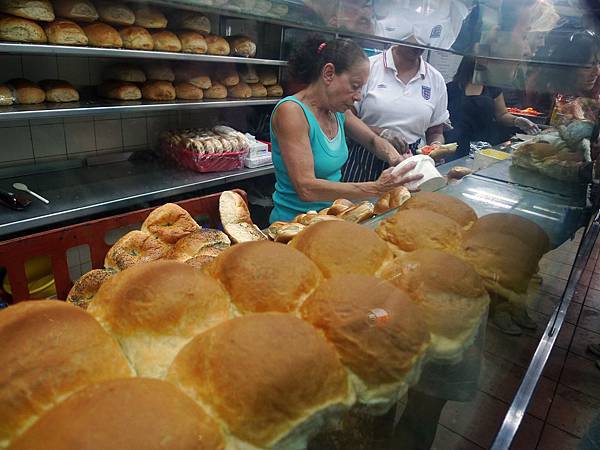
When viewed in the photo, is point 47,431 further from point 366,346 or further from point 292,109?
point 292,109

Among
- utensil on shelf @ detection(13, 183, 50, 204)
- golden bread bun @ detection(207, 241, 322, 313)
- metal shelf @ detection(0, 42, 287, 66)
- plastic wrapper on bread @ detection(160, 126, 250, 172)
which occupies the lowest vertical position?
utensil on shelf @ detection(13, 183, 50, 204)

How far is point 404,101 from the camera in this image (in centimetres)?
259

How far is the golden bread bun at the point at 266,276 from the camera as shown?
23.8 inches

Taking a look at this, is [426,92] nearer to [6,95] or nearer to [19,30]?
Result: [19,30]

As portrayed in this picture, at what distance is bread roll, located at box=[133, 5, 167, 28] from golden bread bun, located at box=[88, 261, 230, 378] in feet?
8.75

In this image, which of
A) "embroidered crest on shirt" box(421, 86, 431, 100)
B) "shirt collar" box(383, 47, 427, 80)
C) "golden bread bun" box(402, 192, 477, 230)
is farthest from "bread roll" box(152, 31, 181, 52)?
"golden bread bun" box(402, 192, 477, 230)

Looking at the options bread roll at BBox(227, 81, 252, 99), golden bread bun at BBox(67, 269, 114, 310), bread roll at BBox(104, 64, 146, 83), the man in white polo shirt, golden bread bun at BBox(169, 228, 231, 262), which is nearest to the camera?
golden bread bun at BBox(67, 269, 114, 310)

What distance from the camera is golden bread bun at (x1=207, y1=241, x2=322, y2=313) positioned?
1.98ft

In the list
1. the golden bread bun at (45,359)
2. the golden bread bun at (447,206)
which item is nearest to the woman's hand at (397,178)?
the golden bread bun at (447,206)

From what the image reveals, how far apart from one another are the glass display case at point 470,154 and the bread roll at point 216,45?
0.11 m

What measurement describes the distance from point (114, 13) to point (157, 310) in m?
2.72

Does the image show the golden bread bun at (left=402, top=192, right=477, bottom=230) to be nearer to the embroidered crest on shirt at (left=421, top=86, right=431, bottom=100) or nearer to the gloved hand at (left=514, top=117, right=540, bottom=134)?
the gloved hand at (left=514, top=117, right=540, bottom=134)

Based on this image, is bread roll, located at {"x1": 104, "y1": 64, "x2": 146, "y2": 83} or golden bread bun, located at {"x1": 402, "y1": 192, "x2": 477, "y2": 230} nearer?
golden bread bun, located at {"x1": 402, "y1": 192, "x2": 477, "y2": 230}

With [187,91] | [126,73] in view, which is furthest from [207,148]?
[126,73]
